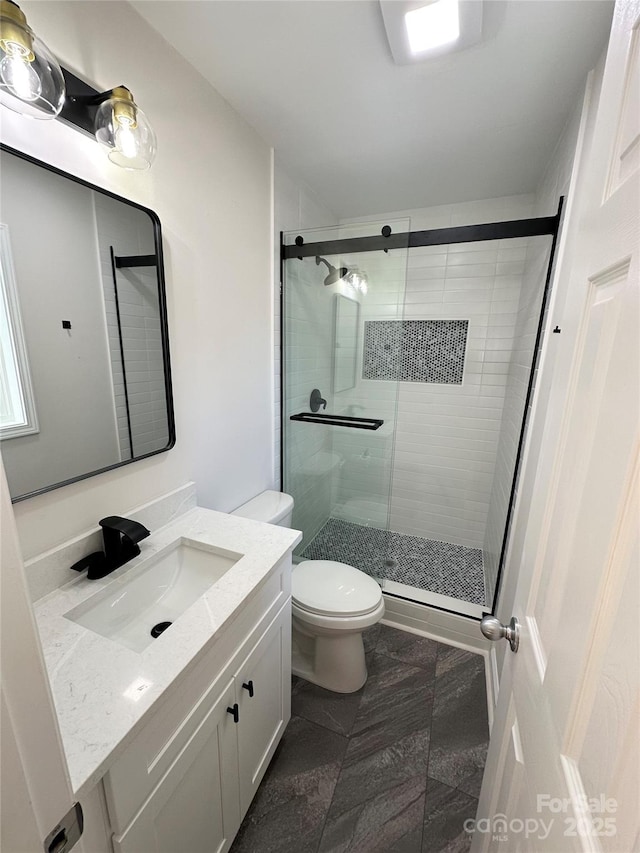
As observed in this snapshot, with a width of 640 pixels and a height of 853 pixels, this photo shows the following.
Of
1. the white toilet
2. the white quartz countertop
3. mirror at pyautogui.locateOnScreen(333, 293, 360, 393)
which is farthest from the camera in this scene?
mirror at pyautogui.locateOnScreen(333, 293, 360, 393)

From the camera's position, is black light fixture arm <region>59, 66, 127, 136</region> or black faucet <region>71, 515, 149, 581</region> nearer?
black light fixture arm <region>59, 66, 127, 136</region>

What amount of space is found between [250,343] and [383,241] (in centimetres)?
90

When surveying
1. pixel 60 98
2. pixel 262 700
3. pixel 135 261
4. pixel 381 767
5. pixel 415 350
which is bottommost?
pixel 381 767

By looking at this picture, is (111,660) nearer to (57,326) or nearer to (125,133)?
(57,326)

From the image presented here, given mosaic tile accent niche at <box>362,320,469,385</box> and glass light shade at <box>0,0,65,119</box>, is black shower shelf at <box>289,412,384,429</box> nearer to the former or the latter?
mosaic tile accent niche at <box>362,320,469,385</box>

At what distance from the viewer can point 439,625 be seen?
6.27ft

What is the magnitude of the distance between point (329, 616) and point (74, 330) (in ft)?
4.66

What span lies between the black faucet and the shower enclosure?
1.16m

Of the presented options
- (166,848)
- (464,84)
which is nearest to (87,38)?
(464,84)

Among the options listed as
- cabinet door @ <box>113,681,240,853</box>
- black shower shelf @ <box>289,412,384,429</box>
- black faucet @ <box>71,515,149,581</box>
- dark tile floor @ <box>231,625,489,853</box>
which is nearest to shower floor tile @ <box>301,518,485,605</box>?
dark tile floor @ <box>231,625,489,853</box>

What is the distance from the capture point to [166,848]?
0.76 m

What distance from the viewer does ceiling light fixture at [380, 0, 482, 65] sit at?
0.95m

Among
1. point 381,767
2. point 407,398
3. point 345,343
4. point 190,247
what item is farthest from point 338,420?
point 381,767

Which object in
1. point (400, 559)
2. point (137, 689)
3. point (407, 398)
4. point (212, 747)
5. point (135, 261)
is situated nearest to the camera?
point (137, 689)
